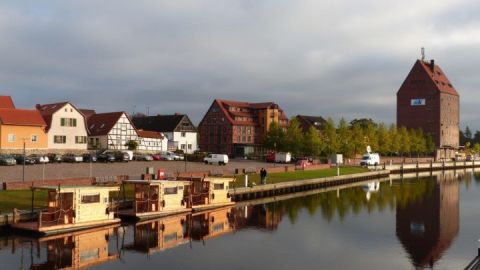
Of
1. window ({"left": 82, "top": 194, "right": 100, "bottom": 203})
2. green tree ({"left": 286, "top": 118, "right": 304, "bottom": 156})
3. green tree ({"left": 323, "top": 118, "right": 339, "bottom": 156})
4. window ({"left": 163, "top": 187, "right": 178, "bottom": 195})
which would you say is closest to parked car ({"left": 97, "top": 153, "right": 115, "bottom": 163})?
window ({"left": 163, "top": 187, "right": 178, "bottom": 195})

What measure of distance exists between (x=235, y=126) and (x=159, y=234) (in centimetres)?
9662

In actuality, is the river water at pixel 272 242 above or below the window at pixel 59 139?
below

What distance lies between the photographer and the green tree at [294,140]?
114 meters

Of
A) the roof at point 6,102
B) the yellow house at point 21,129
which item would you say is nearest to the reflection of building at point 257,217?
the yellow house at point 21,129

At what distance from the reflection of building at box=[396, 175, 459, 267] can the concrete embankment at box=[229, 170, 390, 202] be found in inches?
625

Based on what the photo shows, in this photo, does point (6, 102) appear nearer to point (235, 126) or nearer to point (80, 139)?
point (80, 139)

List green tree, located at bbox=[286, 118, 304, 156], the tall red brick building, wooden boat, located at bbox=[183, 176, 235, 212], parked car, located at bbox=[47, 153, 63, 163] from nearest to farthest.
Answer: wooden boat, located at bbox=[183, 176, 235, 212] → parked car, located at bbox=[47, 153, 63, 163] → green tree, located at bbox=[286, 118, 304, 156] → the tall red brick building

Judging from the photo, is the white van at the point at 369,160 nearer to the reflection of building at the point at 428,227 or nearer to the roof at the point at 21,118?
the reflection of building at the point at 428,227

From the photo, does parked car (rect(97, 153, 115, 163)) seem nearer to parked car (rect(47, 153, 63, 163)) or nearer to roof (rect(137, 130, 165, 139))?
parked car (rect(47, 153, 63, 163))

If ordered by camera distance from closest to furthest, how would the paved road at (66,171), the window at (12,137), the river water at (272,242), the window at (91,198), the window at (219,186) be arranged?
1. the river water at (272,242)
2. the window at (91,198)
3. the window at (219,186)
4. the paved road at (66,171)
5. the window at (12,137)

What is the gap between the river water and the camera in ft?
100

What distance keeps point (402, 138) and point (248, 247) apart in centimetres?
12476

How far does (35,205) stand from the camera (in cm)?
4038

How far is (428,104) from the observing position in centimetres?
17650
